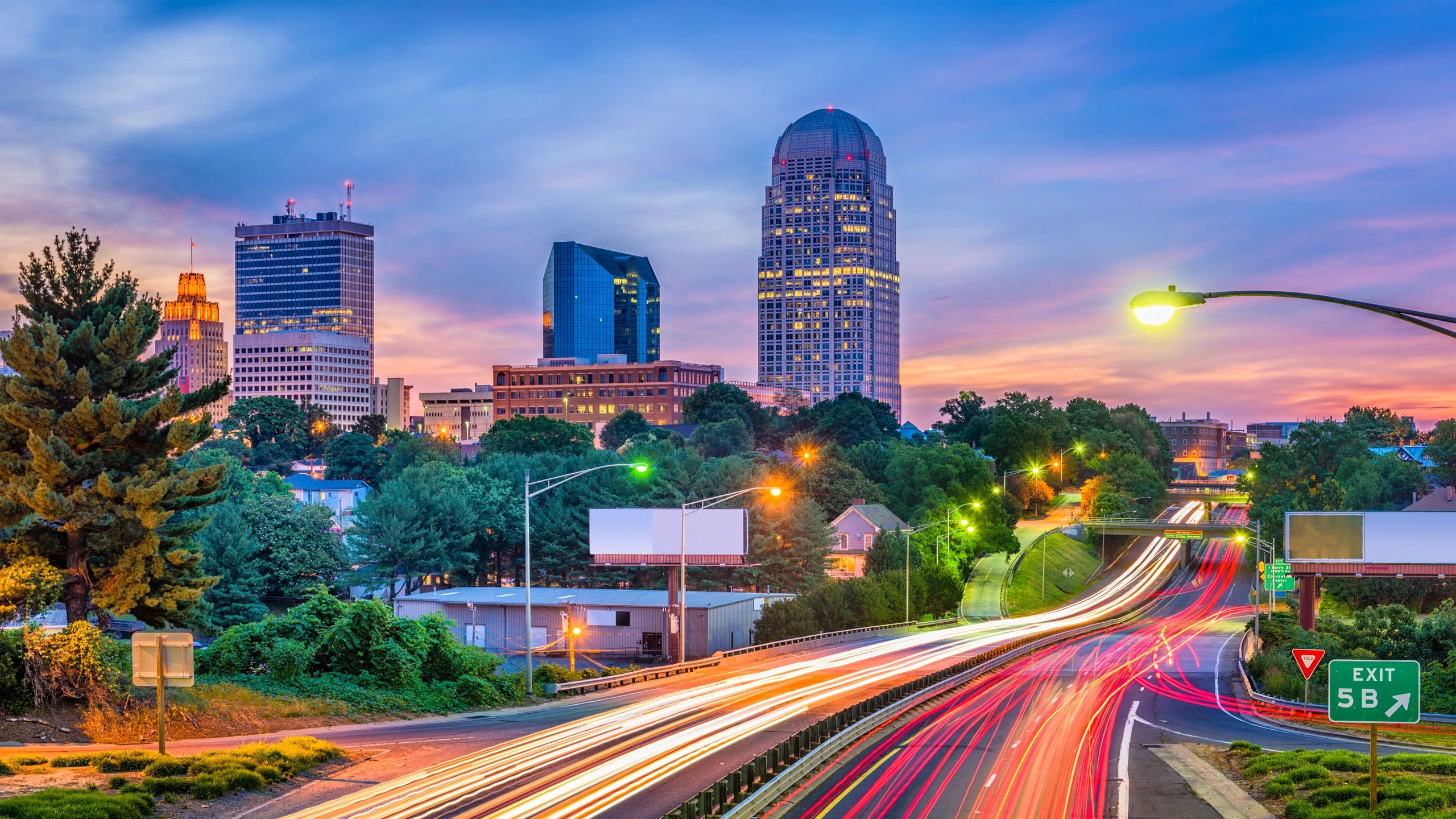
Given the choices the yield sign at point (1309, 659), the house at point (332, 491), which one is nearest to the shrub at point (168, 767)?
the yield sign at point (1309, 659)

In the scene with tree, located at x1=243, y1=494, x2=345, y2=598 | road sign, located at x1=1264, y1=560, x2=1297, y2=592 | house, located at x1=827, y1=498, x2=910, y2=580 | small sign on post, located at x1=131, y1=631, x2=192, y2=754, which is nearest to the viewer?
small sign on post, located at x1=131, y1=631, x2=192, y2=754

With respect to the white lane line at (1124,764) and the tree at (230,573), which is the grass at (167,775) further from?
the tree at (230,573)

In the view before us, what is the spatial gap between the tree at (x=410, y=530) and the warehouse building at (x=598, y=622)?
1888 cm

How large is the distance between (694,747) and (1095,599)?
9195 centimetres

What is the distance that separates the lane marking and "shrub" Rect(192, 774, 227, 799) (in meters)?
11.3

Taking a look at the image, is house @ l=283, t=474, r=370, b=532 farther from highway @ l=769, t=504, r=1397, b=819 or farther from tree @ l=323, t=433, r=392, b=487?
highway @ l=769, t=504, r=1397, b=819

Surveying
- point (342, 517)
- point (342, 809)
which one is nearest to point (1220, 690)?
point (342, 809)

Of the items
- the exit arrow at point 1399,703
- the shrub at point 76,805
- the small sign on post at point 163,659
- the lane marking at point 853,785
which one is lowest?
the lane marking at point 853,785

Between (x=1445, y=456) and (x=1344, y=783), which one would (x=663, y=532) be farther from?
(x=1445, y=456)

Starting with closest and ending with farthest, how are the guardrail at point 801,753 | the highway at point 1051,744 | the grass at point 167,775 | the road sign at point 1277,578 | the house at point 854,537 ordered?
the grass at point 167,775 < the guardrail at point 801,753 < the highway at point 1051,744 < the road sign at point 1277,578 < the house at point 854,537

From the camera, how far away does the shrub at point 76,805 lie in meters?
19.4

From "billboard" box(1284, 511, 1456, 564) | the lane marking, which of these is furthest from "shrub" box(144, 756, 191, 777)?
"billboard" box(1284, 511, 1456, 564)

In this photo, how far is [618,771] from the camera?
27.5 m

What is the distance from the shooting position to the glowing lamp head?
1189 centimetres
